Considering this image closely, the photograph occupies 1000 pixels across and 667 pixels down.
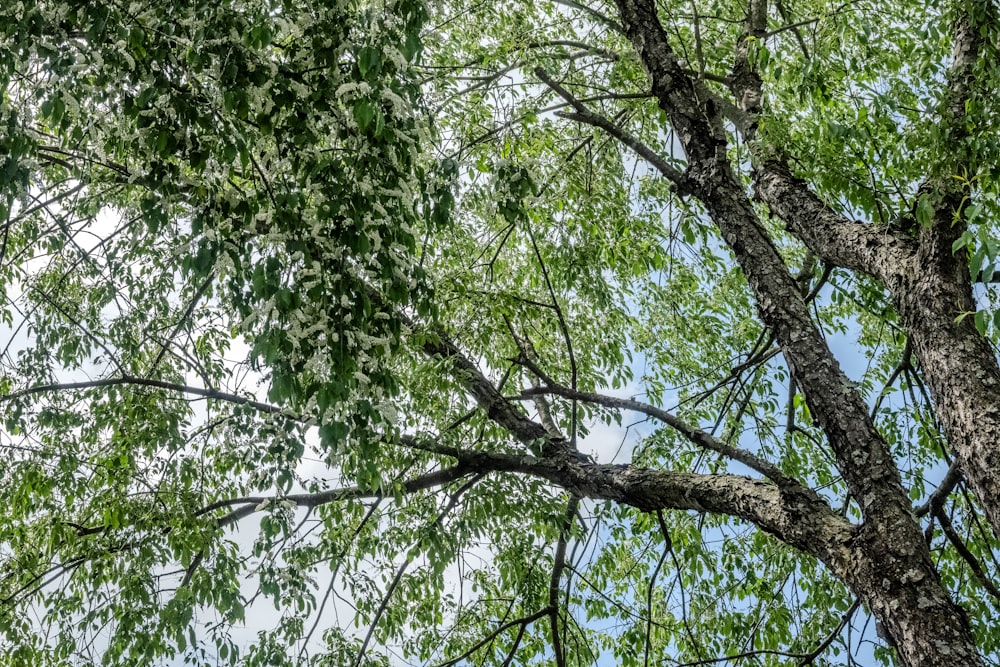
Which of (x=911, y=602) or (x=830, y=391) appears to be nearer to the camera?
(x=911, y=602)

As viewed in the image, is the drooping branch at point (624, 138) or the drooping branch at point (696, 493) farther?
the drooping branch at point (624, 138)

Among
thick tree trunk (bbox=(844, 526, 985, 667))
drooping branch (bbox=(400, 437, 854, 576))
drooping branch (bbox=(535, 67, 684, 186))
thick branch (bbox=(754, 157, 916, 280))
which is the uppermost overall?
drooping branch (bbox=(535, 67, 684, 186))

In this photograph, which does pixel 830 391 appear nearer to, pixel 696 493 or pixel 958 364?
pixel 958 364

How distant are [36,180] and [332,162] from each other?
366 centimetres

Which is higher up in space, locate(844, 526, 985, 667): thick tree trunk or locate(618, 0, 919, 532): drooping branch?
locate(618, 0, 919, 532): drooping branch

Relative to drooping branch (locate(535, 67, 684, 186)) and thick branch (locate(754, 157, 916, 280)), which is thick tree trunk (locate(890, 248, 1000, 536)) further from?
drooping branch (locate(535, 67, 684, 186))

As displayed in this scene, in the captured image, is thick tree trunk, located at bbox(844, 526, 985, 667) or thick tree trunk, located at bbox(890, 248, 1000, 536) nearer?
thick tree trunk, located at bbox(844, 526, 985, 667)

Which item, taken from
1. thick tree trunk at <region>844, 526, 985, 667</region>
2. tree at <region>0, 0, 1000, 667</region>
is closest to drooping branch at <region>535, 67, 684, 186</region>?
tree at <region>0, 0, 1000, 667</region>

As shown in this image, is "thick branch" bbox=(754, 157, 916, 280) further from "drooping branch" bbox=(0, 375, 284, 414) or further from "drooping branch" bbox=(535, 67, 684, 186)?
"drooping branch" bbox=(0, 375, 284, 414)

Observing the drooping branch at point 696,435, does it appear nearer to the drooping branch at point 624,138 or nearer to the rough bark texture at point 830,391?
the rough bark texture at point 830,391

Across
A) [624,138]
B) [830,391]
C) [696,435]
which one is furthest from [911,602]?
[624,138]

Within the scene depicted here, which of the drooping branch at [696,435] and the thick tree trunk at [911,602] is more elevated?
the drooping branch at [696,435]

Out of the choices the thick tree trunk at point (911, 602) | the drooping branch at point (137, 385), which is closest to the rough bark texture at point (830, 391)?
the thick tree trunk at point (911, 602)

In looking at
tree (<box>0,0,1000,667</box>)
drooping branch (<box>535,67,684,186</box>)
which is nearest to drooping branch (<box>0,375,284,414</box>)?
tree (<box>0,0,1000,667</box>)
